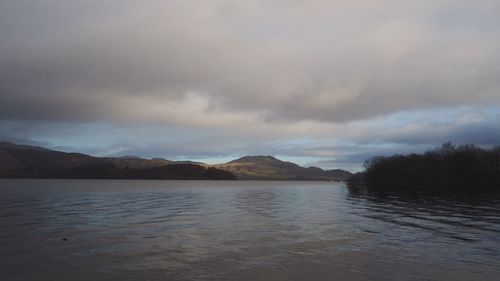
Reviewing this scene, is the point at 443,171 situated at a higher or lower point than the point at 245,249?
higher

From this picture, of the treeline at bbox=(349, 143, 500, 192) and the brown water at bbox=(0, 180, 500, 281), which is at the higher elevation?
the treeline at bbox=(349, 143, 500, 192)

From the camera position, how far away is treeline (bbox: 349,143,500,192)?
13450 cm

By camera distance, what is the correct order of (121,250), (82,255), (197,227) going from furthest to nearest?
1. (197,227)
2. (121,250)
3. (82,255)

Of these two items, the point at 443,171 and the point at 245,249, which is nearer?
the point at 245,249

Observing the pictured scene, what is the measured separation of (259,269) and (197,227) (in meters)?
18.9

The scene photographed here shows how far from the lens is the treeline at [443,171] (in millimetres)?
134500

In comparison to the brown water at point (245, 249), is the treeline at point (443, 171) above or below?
above

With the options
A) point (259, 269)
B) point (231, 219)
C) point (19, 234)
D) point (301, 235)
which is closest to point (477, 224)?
point (301, 235)

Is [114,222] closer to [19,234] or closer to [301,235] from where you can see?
[19,234]

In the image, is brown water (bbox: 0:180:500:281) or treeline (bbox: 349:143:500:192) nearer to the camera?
brown water (bbox: 0:180:500:281)

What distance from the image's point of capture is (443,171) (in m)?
139

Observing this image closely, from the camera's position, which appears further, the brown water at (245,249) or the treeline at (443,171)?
the treeline at (443,171)

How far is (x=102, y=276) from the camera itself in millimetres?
21922

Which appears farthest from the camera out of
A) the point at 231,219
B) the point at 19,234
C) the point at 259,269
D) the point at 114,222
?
the point at 231,219
